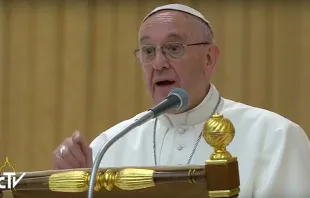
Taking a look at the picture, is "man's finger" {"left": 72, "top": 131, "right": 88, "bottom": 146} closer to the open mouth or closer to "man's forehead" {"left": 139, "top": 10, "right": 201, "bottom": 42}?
the open mouth

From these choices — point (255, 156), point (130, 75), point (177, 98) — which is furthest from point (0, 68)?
point (177, 98)

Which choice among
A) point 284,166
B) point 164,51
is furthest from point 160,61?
point 284,166

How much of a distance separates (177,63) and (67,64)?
1.86 meters

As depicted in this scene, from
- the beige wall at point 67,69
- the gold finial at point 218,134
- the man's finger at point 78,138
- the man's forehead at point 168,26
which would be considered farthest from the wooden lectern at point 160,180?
the beige wall at point 67,69

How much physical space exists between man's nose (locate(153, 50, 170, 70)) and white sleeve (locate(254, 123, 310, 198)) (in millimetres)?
466

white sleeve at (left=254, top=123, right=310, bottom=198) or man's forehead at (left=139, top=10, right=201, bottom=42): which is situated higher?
man's forehead at (left=139, top=10, right=201, bottom=42)

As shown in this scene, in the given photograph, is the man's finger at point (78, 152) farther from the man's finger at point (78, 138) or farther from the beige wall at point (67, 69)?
the beige wall at point (67, 69)

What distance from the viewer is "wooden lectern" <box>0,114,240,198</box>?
1.27 m

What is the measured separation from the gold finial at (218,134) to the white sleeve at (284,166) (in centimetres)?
90

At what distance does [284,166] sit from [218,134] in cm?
104

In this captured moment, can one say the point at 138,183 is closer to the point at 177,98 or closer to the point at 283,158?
the point at 177,98

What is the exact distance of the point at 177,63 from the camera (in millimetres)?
2408

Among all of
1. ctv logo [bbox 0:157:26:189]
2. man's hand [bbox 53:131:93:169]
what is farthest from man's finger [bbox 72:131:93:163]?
ctv logo [bbox 0:157:26:189]

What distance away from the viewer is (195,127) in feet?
8.43
